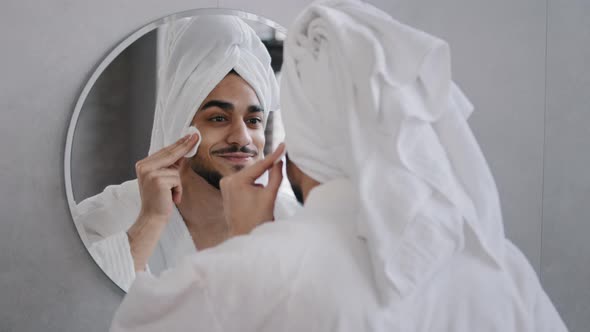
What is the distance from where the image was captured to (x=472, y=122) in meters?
2.01

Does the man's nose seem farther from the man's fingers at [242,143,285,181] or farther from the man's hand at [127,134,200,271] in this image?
the man's fingers at [242,143,285,181]

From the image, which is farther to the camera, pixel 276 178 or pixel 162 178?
pixel 162 178

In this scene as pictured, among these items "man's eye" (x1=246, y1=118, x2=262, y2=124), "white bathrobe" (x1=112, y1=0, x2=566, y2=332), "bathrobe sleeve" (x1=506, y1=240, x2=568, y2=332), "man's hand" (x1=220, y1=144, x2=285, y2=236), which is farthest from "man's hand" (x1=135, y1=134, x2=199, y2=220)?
"bathrobe sleeve" (x1=506, y1=240, x2=568, y2=332)

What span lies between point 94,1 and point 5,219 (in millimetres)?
551

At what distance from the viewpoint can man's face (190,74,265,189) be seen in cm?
154

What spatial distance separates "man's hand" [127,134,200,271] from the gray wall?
13 cm

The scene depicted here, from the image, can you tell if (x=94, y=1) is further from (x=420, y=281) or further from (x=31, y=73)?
(x=420, y=281)

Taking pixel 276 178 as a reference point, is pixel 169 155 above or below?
below

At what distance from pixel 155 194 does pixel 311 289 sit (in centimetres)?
84

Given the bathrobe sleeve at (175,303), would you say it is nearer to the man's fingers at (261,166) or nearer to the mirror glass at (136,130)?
the man's fingers at (261,166)

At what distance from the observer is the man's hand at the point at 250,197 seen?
0.99 meters

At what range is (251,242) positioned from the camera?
0.78m

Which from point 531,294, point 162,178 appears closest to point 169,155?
point 162,178

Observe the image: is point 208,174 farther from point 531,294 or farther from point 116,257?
point 531,294
